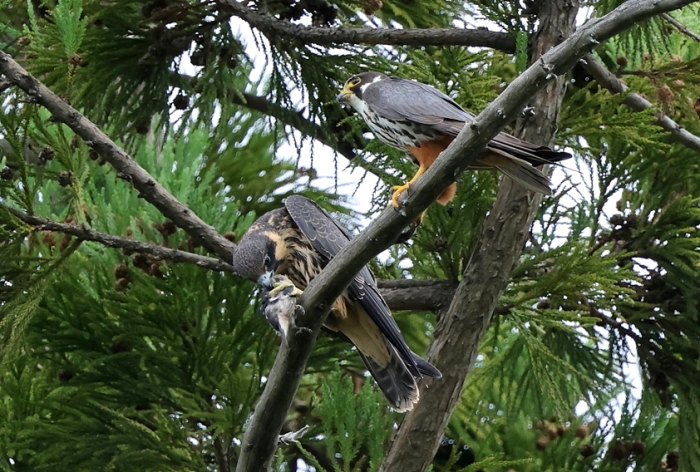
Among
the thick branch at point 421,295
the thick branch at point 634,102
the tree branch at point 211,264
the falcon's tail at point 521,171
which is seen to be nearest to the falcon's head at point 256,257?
the tree branch at point 211,264

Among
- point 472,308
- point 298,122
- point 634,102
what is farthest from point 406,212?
point 298,122

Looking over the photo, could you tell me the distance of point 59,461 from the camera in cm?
302

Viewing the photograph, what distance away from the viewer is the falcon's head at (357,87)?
9.21ft

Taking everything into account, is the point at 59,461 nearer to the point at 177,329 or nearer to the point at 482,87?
the point at 177,329

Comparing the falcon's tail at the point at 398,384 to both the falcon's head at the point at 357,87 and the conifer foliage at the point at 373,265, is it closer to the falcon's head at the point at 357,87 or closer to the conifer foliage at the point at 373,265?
the conifer foliage at the point at 373,265

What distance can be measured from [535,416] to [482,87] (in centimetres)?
144

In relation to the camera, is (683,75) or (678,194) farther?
(678,194)

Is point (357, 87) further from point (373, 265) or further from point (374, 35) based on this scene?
point (373, 265)

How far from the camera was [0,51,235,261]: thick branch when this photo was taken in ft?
8.47

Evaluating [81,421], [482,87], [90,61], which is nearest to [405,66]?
[482,87]

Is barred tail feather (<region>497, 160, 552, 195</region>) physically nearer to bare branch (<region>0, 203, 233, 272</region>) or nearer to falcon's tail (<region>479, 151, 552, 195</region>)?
falcon's tail (<region>479, 151, 552, 195</region>)

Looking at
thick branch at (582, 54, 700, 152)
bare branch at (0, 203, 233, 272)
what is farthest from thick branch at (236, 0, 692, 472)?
thick branch at (582, 54, 700, 152)

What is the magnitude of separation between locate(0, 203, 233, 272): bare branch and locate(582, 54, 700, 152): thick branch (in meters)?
1.31

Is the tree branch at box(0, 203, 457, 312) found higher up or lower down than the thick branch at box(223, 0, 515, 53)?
lower down
